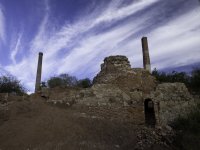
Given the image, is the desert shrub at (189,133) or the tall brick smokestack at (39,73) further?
the tall brick smokestack at (39,73)

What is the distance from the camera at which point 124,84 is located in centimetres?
1411

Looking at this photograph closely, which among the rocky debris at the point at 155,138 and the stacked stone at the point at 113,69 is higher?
the stacked stone at the point at 113,69

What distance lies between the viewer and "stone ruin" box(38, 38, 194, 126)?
13.5m

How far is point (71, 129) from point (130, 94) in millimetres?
4306

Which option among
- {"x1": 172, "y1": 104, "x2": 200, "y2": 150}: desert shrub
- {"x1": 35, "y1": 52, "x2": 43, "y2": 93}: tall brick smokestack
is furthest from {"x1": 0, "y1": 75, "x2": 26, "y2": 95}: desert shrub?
{"x1": 172, "y1": 104, "x2": 200, "y2": 150}: desert shrub

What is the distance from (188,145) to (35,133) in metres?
5.97

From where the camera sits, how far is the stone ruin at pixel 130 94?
44.2 feet

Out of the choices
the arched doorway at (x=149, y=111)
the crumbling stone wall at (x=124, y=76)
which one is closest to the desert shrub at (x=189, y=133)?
the arched doorway at (x=149, y=111)

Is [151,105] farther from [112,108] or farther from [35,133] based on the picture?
[35,133]

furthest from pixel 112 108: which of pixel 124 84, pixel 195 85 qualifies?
pixel 195 85

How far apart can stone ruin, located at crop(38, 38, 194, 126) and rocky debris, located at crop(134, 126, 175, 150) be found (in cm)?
273

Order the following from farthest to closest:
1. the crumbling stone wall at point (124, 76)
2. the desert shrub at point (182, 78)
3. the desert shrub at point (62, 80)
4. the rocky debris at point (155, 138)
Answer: the desert shrub at point (62, 80) < the desert shrub at point (182, 78) < the crumbling stone wall at point (124, 76) < the rocky debris at point (155, 138)

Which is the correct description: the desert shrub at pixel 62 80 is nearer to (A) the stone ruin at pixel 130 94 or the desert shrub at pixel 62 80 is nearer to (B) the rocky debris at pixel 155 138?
(A) the stone ruin at pixel 130 94

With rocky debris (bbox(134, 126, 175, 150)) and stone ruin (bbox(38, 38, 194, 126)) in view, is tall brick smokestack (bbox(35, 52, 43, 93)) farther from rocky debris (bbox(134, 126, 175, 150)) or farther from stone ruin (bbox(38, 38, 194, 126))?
rocky debris (bbox(134, 126, 175, 150))
